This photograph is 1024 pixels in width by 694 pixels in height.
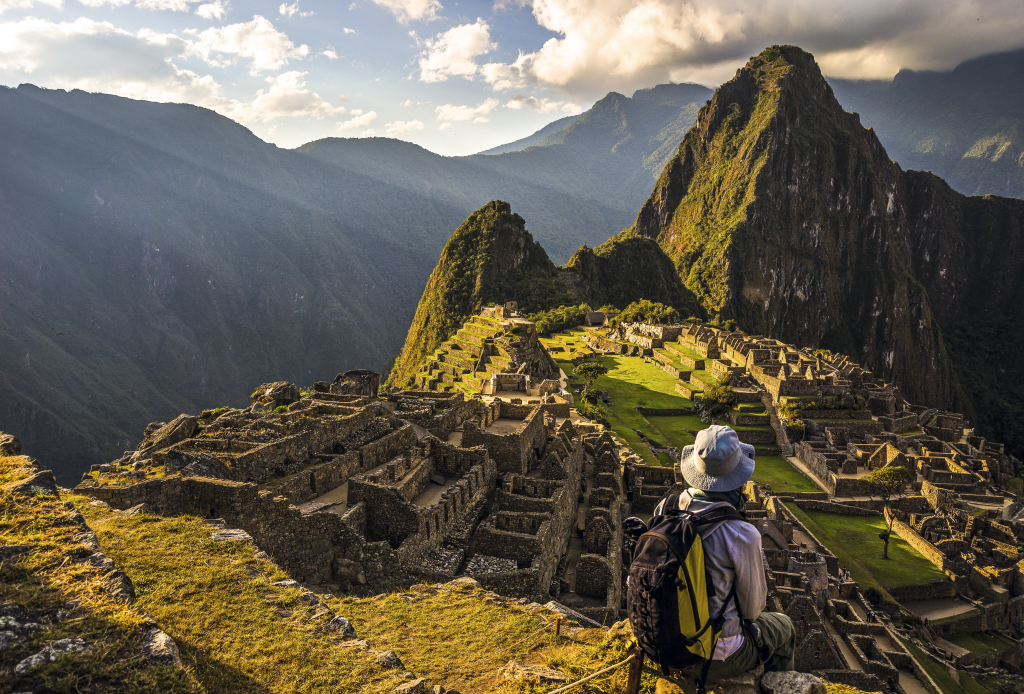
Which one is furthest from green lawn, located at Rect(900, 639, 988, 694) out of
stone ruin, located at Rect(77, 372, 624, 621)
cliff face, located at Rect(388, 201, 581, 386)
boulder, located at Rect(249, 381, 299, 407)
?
cliff face, located at Rect(388, 201, 581, 386)

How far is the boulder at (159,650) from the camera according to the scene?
5.11 meters

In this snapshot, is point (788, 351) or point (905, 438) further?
point (788, 351)

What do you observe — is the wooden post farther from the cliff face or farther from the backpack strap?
the cliff face

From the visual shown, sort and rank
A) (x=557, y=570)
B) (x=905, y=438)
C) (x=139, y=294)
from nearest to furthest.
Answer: (x=557, y=570) < (x=905, y=438) < (x=139, y=294)

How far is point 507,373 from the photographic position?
4278cm

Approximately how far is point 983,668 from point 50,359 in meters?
102

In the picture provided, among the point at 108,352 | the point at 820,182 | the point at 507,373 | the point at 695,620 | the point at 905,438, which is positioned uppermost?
the point at 820,182

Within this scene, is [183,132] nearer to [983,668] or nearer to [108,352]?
[108,352]

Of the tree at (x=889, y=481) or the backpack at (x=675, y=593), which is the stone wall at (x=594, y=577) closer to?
the backpack at (x=675, y=593)

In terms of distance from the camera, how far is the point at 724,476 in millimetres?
4695

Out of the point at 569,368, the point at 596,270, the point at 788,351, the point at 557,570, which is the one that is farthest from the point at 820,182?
the point at 557,570

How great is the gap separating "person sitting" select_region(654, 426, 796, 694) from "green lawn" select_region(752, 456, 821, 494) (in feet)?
121

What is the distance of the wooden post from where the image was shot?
5379 mm

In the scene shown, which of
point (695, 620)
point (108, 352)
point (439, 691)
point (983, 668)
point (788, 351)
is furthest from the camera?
point (108, 352)
